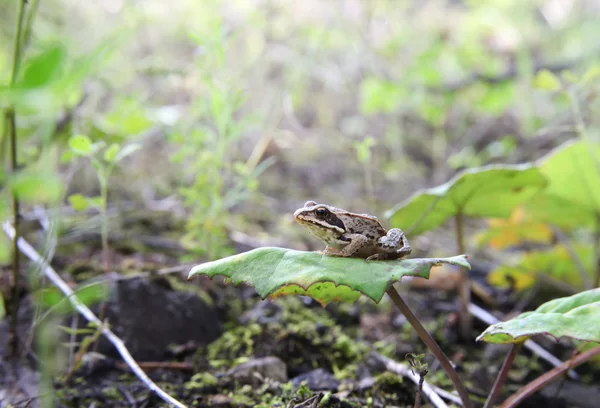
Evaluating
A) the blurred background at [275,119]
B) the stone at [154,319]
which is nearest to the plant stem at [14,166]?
the blurred background at [275,119]

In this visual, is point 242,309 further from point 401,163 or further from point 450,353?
point 401,163

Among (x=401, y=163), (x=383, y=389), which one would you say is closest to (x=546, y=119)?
(x=401, y=163)

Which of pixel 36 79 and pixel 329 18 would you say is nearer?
pixel 36 79

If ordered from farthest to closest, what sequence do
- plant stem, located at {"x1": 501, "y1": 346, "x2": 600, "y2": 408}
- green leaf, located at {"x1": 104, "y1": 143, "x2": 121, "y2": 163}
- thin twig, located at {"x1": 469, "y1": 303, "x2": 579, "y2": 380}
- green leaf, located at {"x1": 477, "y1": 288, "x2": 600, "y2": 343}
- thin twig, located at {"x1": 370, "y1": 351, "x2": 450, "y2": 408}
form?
thin twig, located at {"x1": 469, "y1": 303, "x2": 579, "y2": 380} → green leaf, located at {"x1": 104, "y1": 143, "x2": 121, "y2": 163} → thin twig, located at {"x1": 370, "y1": 351, "x2": 450, "y2": 408} → plant stem, located at {"x1": 501, "y1": 346, "x2": 600, "y2": 408} → green leaf, located at {"x1": 477, "y1": 288, "x2": 600, "y2": 343}

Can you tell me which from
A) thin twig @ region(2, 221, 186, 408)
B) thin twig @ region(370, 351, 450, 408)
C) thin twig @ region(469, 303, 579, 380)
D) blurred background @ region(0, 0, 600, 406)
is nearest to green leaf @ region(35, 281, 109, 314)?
thin twig @ region(2, 221, 186, 408)

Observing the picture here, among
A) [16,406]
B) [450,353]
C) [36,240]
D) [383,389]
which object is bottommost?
[450,353]

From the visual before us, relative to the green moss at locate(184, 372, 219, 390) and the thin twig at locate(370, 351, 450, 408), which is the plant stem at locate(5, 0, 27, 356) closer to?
the green moss at locate(184, 372, 219, 390)

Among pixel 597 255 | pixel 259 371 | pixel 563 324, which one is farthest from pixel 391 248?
pixel 597 255
